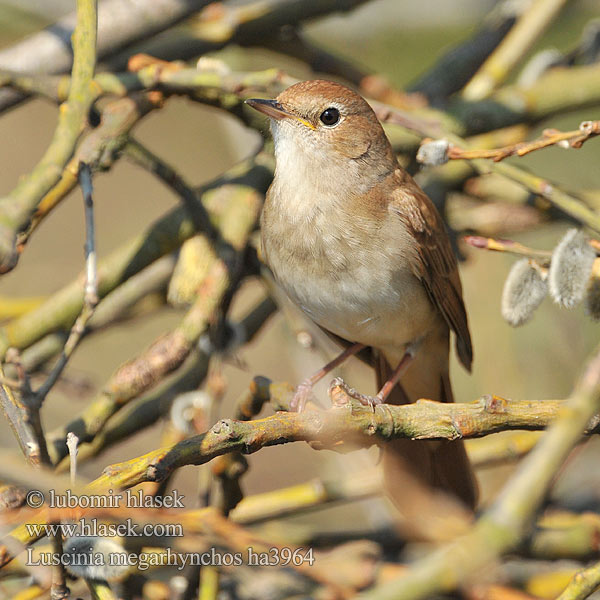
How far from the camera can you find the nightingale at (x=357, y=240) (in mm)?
2670

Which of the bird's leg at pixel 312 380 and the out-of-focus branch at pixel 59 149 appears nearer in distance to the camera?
the out-of-focus branch at pixel 59 149

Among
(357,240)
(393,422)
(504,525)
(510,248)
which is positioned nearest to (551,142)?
(510,248)

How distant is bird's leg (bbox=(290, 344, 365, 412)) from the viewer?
2.28 m

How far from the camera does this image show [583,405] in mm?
1108

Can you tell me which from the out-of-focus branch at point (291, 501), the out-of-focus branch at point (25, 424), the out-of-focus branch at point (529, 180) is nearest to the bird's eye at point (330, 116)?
the out-of-focus branch at point (529, 180)

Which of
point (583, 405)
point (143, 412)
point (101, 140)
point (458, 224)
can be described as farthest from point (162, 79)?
point (583, 405)

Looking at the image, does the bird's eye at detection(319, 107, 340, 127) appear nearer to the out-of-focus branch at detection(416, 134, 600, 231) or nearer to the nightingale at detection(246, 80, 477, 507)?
the nightingale at detection(246, 80, 477, 507)

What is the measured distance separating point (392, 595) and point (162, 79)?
1.94 metres

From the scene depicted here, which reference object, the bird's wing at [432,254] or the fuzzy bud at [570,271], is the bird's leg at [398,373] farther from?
the fuzzy bud at [570,271]

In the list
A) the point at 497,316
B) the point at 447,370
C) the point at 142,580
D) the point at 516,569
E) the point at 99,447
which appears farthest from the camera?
the point at 497,316

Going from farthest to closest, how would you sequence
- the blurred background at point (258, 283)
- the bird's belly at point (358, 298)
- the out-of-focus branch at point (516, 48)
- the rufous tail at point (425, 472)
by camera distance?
the blurred background at point (258, 283) → the out-of-focus branch at point (516, 48) → the rufous tail at point (425, 472) → the bird's belly at point (358, 298)

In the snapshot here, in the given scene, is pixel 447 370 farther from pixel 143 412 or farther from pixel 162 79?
pixel 162 79

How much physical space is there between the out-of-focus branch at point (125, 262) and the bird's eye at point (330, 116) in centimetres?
32

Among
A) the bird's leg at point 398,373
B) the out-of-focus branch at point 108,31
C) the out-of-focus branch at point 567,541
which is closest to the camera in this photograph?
the out-of-focus branch at point 567,541
